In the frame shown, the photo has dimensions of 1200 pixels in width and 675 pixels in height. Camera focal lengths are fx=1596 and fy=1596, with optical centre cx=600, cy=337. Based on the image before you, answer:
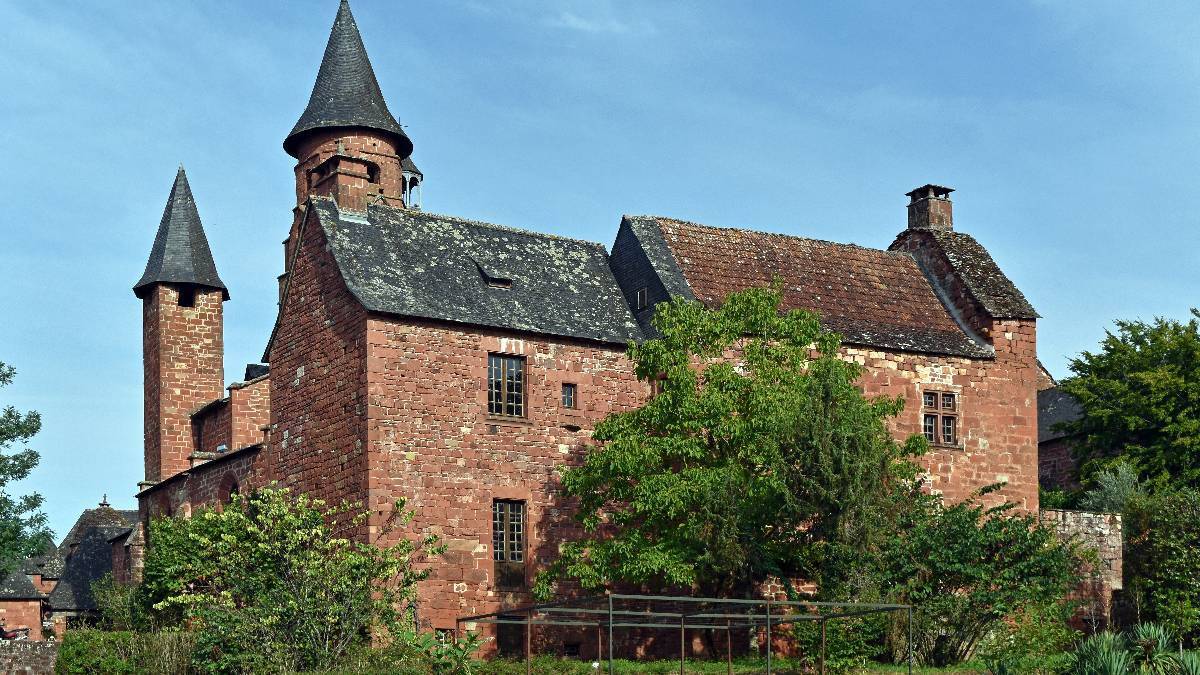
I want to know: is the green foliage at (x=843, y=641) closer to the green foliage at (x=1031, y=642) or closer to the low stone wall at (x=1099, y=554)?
the green foliage at (x=1031, y=642)

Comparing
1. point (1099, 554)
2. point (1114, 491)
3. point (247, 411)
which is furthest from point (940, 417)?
point (247, 411)

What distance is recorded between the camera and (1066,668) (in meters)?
28.4

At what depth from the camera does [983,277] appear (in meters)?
39.4

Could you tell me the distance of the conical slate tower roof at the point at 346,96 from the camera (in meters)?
47.2

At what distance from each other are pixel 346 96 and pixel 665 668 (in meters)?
25.3

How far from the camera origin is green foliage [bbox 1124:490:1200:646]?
110 ft

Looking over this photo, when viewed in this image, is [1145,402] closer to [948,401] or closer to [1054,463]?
[948,401]

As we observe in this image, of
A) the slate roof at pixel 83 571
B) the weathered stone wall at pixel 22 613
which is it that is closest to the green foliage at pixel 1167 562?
the slate roof at pixel 83 571

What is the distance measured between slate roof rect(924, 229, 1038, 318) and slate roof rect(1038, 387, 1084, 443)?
1750 cm

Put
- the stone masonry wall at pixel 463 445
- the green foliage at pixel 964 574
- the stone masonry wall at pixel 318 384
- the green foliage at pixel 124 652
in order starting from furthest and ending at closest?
the stone masonry wall at pixel 318 384, the stone masonry wall at pixel 463 445, the green foliage at pixel 124 652, the green foliage at pixel 964 574

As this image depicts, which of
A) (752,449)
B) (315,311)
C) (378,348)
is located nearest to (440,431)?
(378,348)

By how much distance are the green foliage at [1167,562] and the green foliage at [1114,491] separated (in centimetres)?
200

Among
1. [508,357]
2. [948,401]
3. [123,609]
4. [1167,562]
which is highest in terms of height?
[508,357]

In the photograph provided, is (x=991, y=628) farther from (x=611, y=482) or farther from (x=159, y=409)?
(x=159, y=409)
